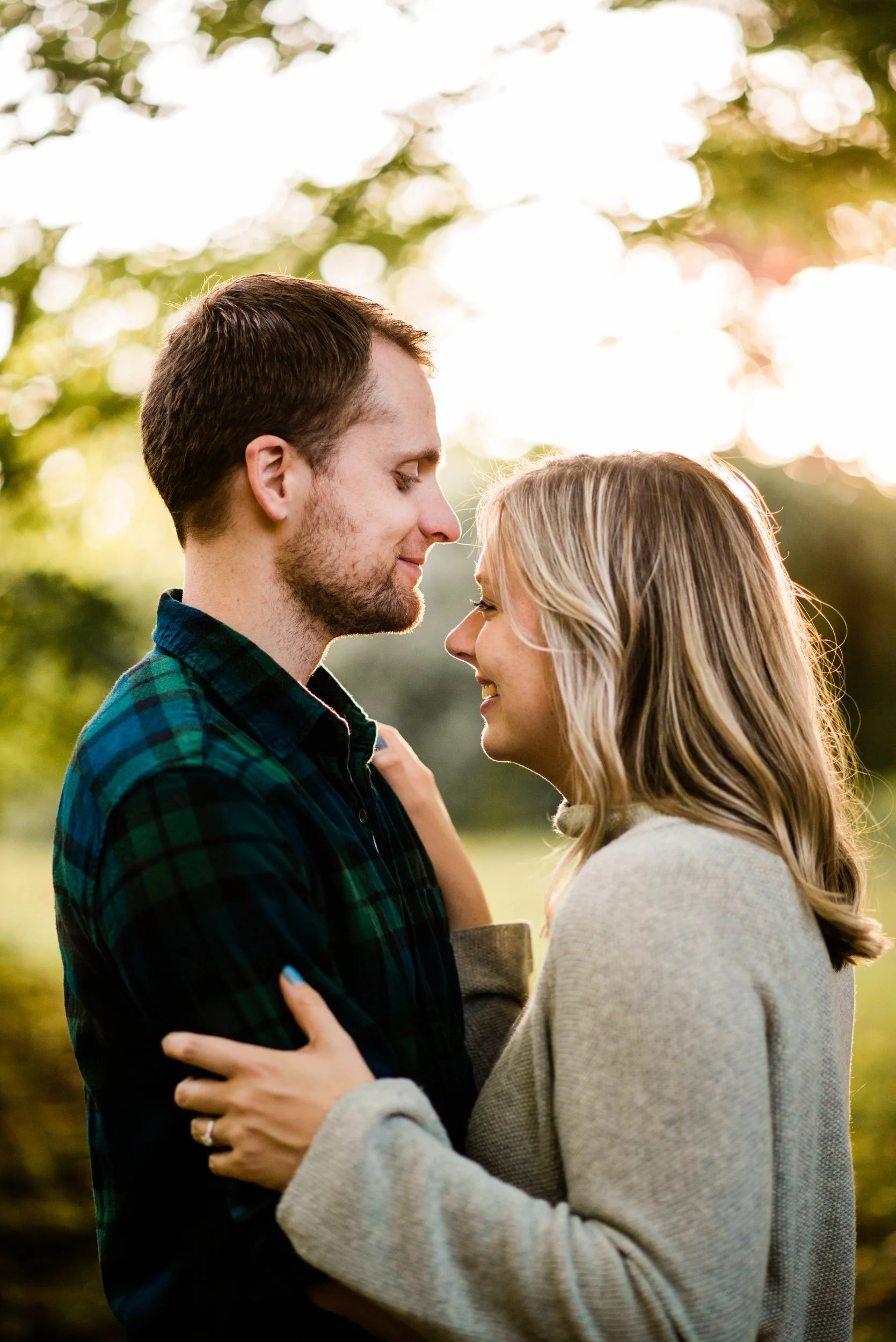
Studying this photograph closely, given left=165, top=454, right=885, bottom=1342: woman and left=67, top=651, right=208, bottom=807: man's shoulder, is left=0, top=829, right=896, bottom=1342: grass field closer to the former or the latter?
left=165, top=454, right=885, bottom=1342: woman

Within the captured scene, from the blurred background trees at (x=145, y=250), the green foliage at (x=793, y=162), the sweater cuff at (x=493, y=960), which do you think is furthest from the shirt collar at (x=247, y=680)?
the green foliage at (x=793, y=162)

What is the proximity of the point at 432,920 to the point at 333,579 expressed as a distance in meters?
0.57

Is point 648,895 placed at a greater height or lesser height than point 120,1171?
greater

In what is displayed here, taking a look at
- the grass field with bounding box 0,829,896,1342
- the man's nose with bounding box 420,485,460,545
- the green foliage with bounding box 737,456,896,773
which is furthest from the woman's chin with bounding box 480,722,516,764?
the green foliage with bounding box 737,456,896,773

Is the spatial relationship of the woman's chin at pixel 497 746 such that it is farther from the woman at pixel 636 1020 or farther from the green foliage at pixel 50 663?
the green foliage at pixel 50 663

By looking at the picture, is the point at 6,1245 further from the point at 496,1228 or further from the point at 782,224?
the point at 782,224

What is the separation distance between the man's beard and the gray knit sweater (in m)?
0.62

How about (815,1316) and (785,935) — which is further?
(815,1316)

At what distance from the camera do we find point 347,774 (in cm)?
159

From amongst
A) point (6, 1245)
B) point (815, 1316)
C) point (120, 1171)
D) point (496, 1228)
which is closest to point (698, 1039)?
point (496, 1228)

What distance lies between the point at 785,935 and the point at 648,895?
0.19 m

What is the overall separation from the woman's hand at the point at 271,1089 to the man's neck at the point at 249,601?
1.87 feet

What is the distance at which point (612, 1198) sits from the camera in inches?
43.1

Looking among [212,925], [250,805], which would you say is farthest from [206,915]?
[250,805]
